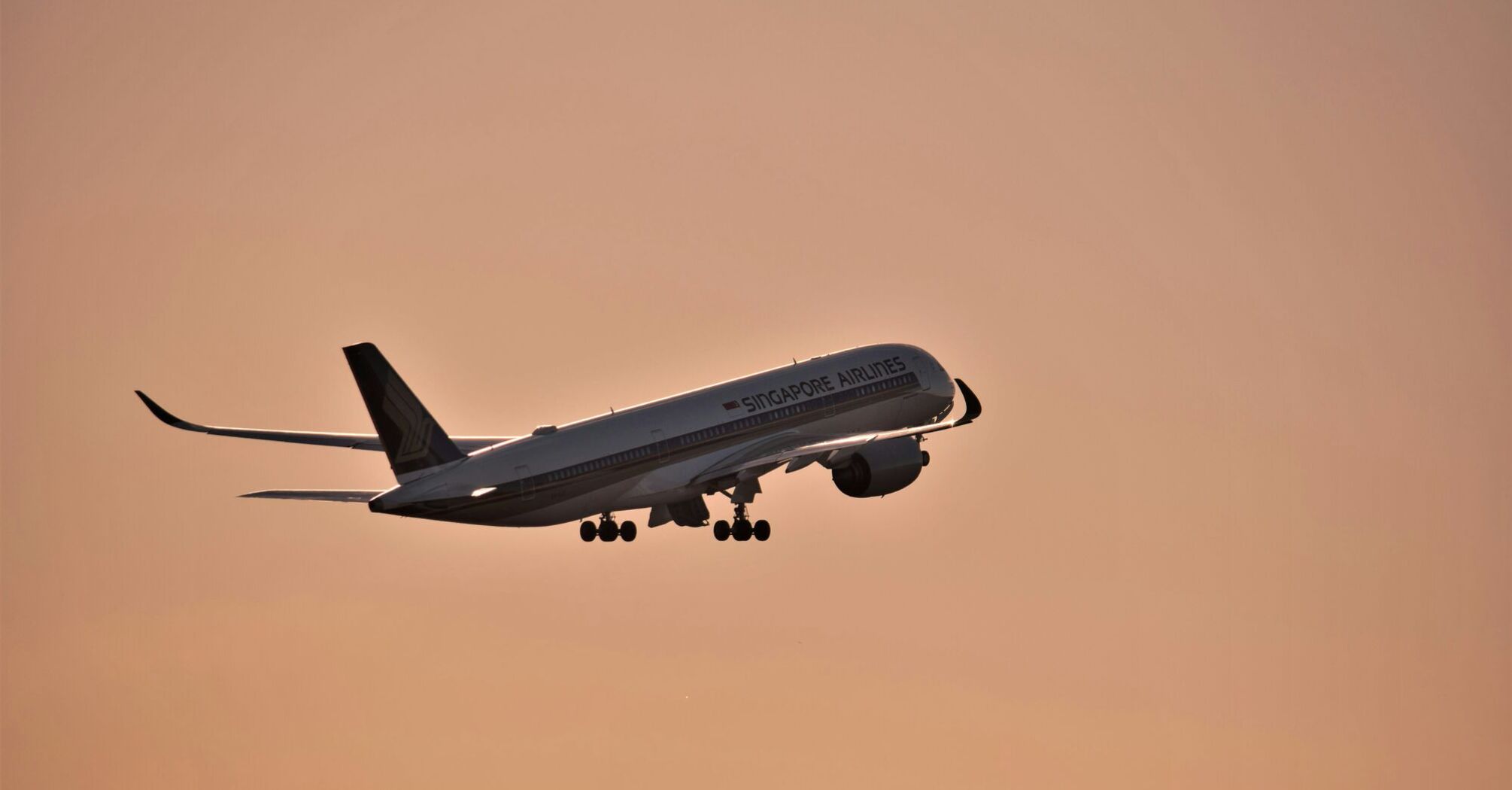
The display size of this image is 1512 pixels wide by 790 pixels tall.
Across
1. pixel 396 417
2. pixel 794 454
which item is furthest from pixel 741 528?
pixel 396 417

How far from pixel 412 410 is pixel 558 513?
21.3ft

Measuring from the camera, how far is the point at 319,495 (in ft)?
320

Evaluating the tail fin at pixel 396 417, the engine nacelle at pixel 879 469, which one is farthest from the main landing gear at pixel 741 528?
the tail fin at pixel 396 417

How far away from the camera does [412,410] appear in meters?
94.3

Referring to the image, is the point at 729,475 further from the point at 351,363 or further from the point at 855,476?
the point at 351,363

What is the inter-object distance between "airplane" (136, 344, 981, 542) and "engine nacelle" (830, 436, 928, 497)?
6cm

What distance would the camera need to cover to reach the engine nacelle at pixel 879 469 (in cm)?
10619

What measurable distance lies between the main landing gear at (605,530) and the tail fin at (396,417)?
27.3 ft

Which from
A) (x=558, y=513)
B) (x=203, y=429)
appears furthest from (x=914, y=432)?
(x=203, y=429)

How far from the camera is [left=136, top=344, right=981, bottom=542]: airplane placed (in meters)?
94.2

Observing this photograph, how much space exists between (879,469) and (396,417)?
806 inches

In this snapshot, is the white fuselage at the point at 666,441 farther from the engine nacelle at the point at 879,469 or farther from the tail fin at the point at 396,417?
the engine nacelle at the point at 879,469

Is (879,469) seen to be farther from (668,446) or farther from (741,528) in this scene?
(668,446)

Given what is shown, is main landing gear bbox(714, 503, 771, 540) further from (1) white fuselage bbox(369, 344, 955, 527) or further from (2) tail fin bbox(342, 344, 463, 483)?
(2) tail fin bbox(342, 344, 463, 483)
